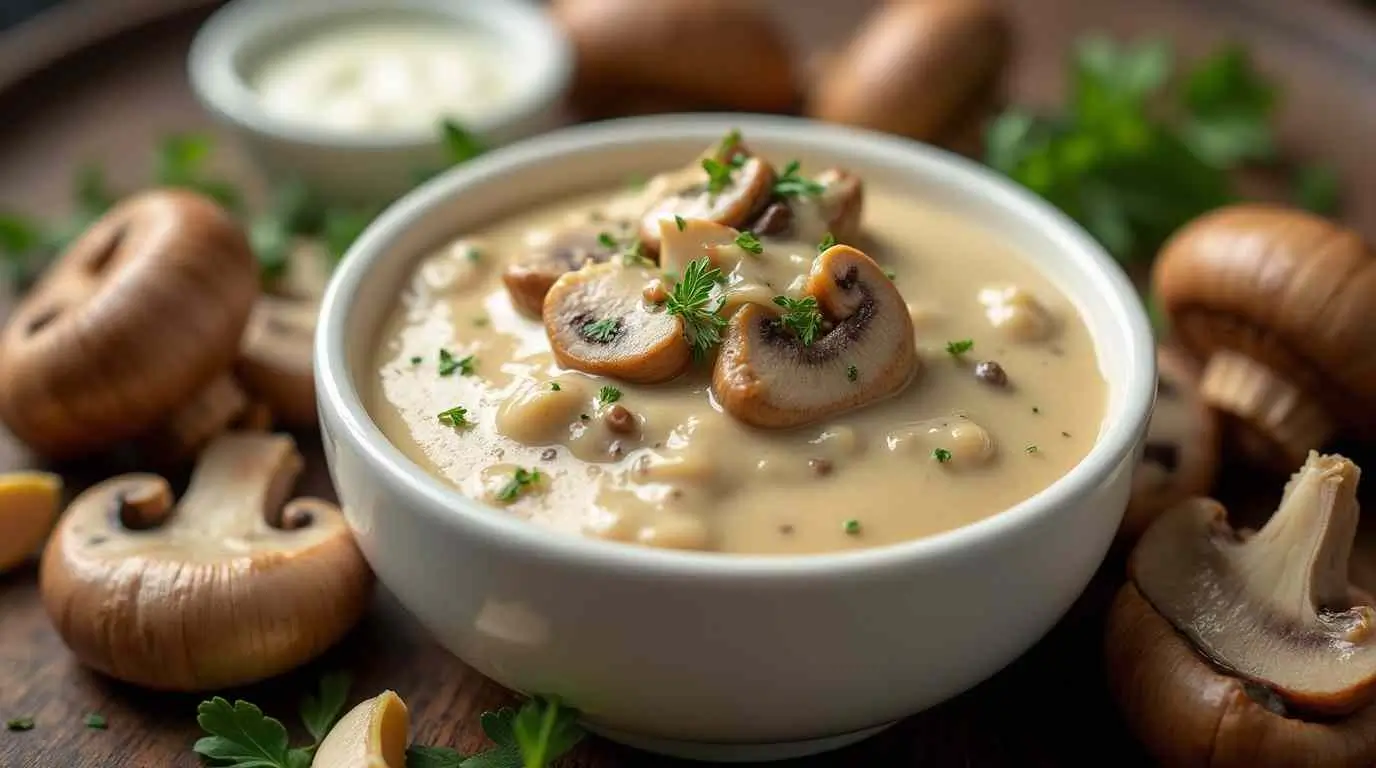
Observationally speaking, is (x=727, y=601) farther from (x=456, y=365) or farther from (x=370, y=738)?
(x=456, y=365)

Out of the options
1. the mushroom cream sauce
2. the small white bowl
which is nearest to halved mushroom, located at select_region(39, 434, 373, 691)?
the mushroom cream sauce

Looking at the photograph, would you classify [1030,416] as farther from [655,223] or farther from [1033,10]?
[1033,10]

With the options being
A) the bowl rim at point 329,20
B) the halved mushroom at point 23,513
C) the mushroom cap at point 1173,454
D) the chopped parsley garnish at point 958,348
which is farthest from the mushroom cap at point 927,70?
the halved mushroom at point 23,513

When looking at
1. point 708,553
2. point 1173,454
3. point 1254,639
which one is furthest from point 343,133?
point 1254,639

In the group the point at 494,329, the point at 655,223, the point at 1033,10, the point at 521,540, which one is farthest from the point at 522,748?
the point at 1033,10

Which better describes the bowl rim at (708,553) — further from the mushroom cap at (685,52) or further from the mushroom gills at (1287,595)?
the mushroom cap at (685,52)

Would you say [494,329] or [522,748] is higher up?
[494,329]

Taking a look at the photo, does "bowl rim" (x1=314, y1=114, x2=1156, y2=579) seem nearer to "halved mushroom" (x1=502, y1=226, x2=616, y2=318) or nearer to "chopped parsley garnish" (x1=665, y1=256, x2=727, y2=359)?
"halved mushroom" (x1=502, y1=226, x2=616, y2=318)
